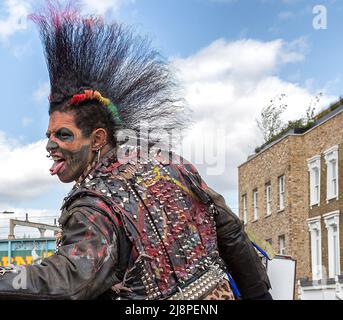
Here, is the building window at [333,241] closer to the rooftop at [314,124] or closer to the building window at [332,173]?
the building window at [332,173]

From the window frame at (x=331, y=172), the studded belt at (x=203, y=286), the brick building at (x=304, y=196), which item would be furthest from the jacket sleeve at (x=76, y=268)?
the window frame at (x=331, y=172)

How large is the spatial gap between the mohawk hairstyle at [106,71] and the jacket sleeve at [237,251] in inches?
10.1

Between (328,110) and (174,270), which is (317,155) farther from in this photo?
(174,270)

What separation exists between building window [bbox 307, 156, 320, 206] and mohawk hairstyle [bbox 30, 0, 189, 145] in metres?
27.5

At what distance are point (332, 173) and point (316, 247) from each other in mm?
3622

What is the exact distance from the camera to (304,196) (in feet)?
104

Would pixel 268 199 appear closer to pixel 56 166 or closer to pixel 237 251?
pixel 237 251

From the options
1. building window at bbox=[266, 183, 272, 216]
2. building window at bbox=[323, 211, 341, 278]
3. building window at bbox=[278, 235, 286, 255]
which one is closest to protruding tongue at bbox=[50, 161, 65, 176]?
building window at bbox=[323, 211, 341, 278]

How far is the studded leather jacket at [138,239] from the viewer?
7.77 feet

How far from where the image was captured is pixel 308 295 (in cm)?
2850

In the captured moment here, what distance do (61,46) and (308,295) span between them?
26.7 meters

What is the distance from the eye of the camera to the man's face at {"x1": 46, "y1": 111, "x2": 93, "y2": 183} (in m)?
2.79

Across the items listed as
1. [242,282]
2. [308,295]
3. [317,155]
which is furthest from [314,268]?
[242,282]
